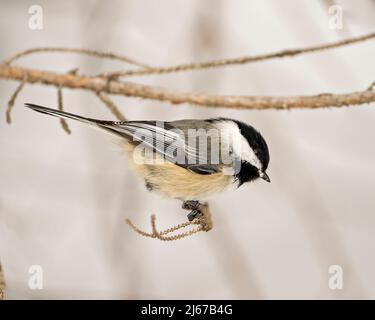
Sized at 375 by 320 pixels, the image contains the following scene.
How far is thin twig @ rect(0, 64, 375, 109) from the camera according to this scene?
44.6 inches

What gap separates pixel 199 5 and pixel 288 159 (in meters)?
0.58

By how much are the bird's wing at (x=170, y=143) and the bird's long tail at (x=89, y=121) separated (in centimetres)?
2

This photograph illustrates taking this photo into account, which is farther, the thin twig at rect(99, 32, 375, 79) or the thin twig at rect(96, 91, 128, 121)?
the thin twig at rect(96, 91, 128, 121)

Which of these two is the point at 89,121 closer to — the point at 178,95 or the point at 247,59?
the point at 178,95

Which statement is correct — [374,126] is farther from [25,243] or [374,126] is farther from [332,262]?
[25,243]

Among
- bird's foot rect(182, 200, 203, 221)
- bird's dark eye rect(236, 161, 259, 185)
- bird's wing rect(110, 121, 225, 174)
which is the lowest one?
bird's foot rect(182, 200, 203, 221)

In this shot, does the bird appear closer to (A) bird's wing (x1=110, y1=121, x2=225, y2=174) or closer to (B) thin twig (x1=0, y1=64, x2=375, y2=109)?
(A) bird's wing (x1=110, y1=121, x2=225, y2=174)

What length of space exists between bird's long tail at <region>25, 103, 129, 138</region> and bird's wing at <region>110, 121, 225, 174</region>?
2 centimetres

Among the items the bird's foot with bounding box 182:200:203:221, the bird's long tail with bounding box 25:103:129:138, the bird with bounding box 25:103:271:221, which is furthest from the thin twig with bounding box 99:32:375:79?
the bird's foot with bounding box 182:200:203:221

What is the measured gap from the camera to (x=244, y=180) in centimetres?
155

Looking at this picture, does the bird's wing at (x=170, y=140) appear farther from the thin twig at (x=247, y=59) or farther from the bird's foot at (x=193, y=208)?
the thin twig at (x=247, y=59)

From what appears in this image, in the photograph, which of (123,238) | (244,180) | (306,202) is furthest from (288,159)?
(123,238)

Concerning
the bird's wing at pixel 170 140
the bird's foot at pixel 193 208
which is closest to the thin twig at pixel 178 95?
the bird's wing at pixel 170 140

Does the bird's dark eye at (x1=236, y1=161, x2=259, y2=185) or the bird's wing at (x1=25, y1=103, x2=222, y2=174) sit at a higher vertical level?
the bird's wing at (x1=25, y1=103, x2=222, y2=174)
